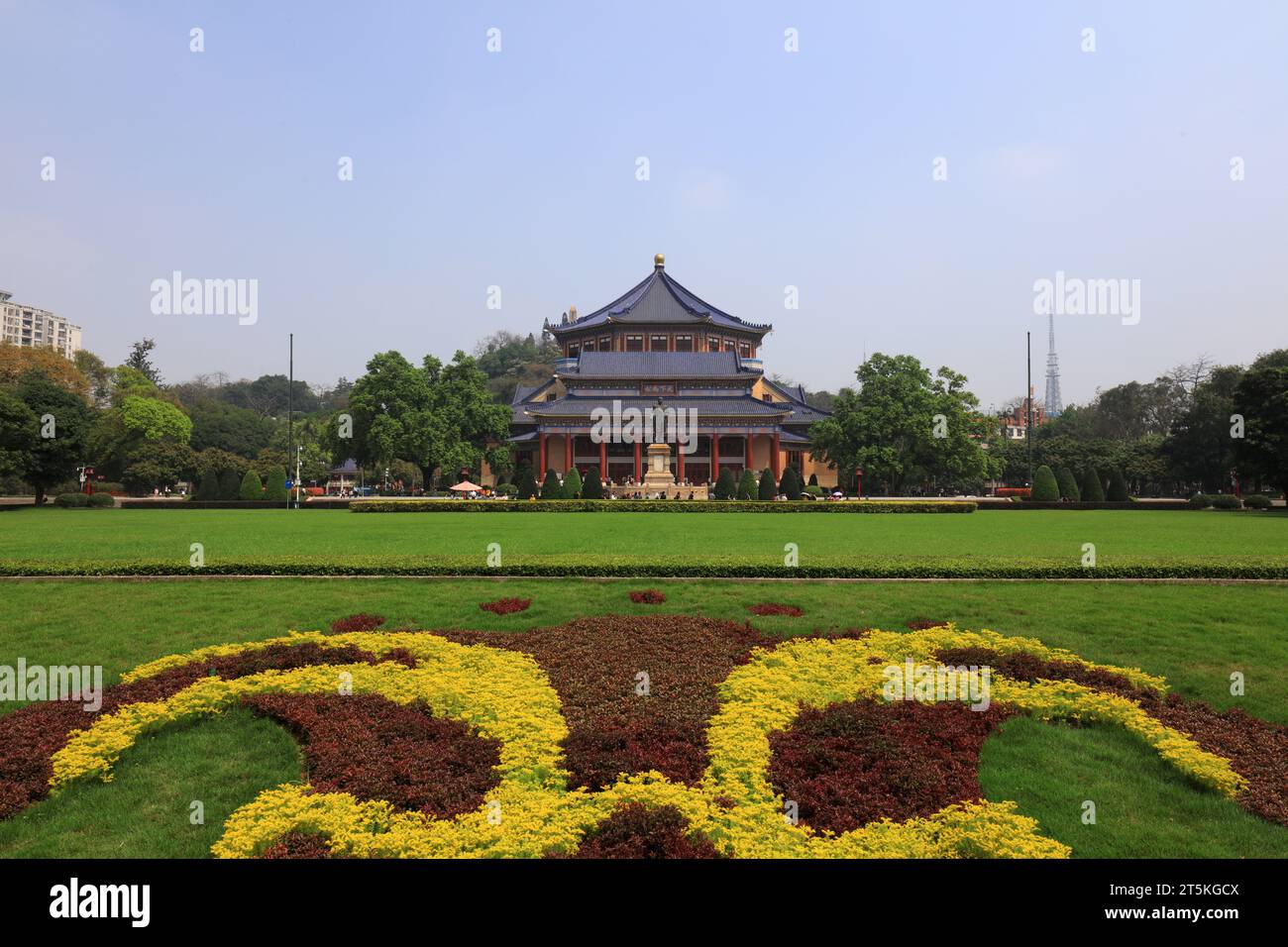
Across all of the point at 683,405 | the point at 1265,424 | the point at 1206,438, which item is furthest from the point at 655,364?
the point at 1265,424

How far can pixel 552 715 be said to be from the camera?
6.29 m

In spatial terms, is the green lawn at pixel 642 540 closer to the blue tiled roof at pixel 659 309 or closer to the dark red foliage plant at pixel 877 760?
the dark red foliage plant at pixel 877 760

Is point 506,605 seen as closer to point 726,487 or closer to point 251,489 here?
point 726,487

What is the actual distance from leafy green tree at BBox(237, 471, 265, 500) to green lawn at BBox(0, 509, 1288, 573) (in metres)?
9.73

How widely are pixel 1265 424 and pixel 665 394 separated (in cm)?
3551

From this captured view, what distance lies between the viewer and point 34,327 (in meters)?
127

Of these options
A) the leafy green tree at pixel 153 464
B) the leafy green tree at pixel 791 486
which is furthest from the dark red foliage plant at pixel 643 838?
the leafy green tree at pixel 153 464

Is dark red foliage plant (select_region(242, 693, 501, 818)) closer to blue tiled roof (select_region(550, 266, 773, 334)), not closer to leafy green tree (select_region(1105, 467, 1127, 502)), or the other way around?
leafy green tree (select_region(1105, 467, 1127, 502))

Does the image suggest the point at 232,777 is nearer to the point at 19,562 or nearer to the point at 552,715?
the point at 552,715

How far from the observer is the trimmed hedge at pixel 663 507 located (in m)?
33.8

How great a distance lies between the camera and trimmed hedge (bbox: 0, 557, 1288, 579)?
39.5 feet

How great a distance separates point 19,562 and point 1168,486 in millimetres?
66474

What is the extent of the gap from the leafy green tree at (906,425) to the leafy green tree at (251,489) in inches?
1320

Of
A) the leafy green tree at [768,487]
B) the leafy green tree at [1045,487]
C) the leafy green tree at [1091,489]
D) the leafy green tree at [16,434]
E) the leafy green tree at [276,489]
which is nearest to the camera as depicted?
the leafy green tree at [16,434]
